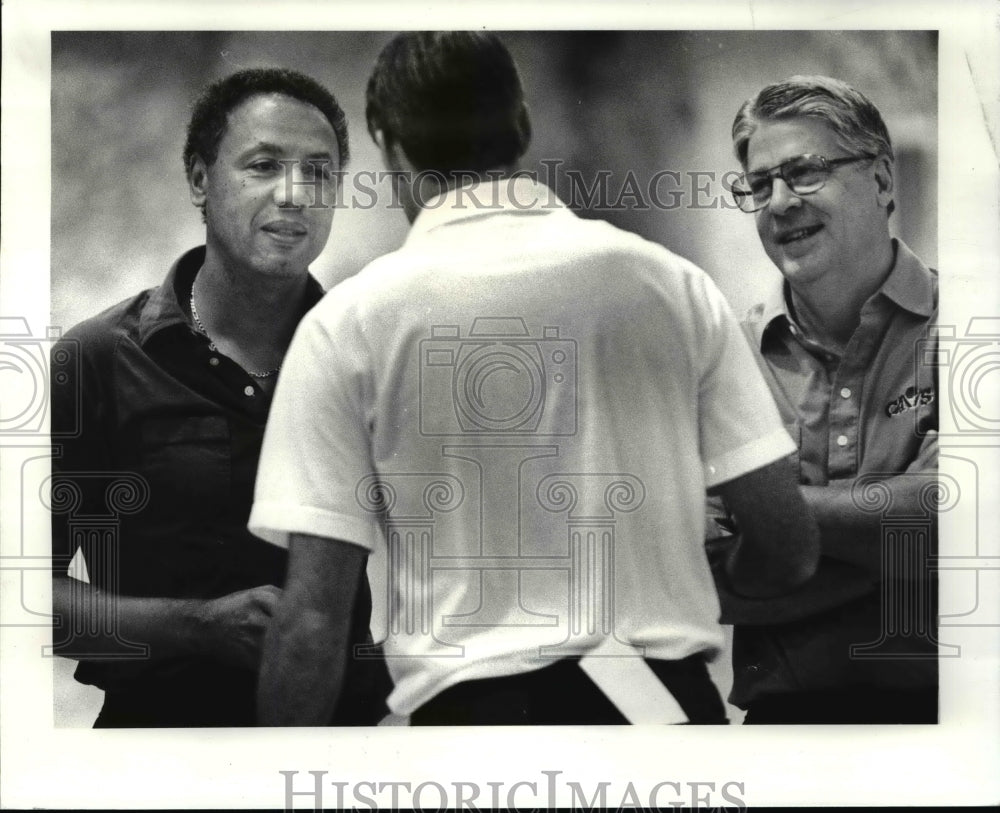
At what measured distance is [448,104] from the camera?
93.4 inches

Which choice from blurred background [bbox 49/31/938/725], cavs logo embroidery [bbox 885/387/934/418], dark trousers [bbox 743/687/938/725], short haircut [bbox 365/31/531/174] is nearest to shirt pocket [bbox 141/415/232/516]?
blurred background [bbox 49/31/938/725]

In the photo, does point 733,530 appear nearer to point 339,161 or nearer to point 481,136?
point 481,136

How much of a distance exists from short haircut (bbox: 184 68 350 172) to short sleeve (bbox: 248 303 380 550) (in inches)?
18.7

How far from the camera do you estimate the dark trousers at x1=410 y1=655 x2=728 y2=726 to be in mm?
2383

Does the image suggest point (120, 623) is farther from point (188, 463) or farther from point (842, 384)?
point (842, 384)

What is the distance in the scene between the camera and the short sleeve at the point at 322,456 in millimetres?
2342

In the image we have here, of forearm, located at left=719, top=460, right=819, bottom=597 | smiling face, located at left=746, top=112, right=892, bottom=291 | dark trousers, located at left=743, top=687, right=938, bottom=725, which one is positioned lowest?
dark trousers, located at left=743, top=687, right=938, bottom=725

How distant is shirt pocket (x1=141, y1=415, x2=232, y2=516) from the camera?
2.37 meters

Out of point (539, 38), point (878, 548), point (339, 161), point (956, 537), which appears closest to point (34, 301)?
point (339, 161)

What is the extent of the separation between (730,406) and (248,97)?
1274 mm

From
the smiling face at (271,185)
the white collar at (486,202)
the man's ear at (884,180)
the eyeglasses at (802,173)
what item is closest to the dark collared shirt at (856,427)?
the man's ear at (884,180)

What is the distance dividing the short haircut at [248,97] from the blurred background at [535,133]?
2 cm

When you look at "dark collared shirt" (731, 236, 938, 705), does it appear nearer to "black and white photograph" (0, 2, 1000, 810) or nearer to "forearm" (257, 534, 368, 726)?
"black and white photograph" (0, 2, 1000, 810)

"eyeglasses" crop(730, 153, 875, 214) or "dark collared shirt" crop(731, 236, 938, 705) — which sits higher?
"eyeglasses" crop(730, 153, 875, 214)
